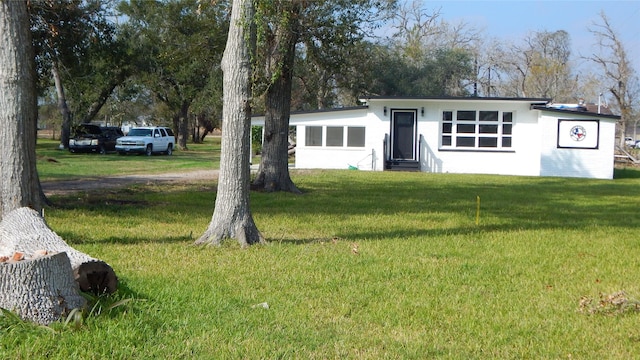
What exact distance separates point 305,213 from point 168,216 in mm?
2566

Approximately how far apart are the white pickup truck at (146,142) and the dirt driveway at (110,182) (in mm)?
15881

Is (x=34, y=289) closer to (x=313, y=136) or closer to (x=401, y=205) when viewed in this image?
(x=401, y=205)

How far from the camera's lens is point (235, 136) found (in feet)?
30.5

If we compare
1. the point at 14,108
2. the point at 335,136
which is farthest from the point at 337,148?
the point at 14,108

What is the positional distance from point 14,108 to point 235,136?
2702 millimetres

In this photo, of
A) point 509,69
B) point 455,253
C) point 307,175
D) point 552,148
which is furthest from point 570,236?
point 509,69

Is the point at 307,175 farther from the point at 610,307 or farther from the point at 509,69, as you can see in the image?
the point at 509,69

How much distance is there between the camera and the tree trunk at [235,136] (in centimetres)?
930

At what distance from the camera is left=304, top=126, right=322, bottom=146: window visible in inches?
1204

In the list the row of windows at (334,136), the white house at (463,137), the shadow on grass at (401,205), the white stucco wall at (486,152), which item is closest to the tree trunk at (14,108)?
the shadow on grass at (401,205)

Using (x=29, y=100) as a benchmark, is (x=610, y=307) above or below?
below

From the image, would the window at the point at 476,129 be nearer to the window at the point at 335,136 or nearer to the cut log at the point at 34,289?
the window at the point at 335,136

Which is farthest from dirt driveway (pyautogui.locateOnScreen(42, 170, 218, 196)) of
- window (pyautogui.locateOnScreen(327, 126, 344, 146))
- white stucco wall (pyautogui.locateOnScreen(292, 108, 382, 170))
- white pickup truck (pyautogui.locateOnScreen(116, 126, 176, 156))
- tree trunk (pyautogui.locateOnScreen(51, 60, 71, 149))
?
tree trunk (pyautogui.locateOnScreen(51, 60, 71, 149))

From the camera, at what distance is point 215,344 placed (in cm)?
510
